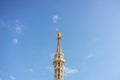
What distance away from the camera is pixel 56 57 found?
362 feet

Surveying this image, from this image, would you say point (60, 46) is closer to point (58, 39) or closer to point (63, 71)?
point (58, 39)

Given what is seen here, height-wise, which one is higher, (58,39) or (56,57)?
(58,39)

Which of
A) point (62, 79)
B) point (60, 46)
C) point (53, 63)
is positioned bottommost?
point (62, 79)

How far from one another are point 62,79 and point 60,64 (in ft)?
19.3

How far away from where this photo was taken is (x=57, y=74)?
106 meters

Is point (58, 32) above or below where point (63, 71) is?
above

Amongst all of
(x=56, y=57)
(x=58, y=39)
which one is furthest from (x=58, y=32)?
(x=56, y=57)

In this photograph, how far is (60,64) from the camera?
356ft

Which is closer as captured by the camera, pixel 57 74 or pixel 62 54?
pixel 57 74

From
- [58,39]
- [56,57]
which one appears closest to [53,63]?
[56,57]

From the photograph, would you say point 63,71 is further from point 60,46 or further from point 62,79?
point 60,46

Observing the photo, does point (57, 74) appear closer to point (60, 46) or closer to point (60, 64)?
point (60, 64)

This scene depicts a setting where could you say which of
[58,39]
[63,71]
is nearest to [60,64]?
[63,71]

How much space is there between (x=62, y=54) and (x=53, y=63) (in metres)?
5.28
